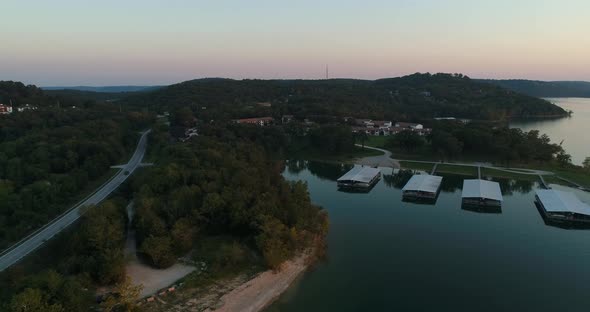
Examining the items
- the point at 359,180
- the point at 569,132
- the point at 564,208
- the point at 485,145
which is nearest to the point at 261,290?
the point at 359,180

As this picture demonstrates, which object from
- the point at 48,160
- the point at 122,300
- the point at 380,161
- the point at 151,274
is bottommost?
the point at 151,274

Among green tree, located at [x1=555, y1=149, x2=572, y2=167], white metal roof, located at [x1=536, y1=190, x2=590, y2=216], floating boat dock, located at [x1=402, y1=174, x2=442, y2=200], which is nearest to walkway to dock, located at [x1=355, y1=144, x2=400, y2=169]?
floating boat dock, located at [x1=402, y1=174, x2=442, y2=200]

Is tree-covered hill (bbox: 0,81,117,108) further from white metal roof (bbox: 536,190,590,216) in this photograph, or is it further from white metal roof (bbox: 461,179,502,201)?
white metal roof (bbox: 536,190,590,216)

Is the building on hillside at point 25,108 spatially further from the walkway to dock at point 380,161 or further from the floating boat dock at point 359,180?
the walkway to dock at point 380,161

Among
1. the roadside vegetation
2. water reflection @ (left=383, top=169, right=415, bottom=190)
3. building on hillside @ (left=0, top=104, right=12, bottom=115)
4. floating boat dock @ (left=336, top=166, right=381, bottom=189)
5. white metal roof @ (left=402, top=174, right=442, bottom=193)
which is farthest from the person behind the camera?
building on hillside @ (left=0, top=104, right=12, bottom=115)

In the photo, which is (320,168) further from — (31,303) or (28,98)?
(28,98)

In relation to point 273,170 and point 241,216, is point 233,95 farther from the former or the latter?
point 241,216

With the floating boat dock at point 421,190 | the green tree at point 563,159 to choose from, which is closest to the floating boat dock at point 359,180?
the floating boat dock at point 421,190
